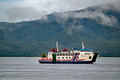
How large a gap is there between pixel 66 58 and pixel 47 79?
76.7m

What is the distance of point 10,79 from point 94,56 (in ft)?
266

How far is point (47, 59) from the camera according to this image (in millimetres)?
176750

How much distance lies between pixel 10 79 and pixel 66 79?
20202 millimetres

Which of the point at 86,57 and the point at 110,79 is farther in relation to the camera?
the point at 86,57

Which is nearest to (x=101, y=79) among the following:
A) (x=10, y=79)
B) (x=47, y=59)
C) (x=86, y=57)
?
(x=10, y=79)

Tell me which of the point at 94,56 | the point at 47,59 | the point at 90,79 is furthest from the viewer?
the point at 47,59

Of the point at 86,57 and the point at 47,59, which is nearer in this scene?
the point at 86,57

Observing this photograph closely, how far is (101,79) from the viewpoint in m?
92.9

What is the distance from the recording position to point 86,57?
16388 centimetres

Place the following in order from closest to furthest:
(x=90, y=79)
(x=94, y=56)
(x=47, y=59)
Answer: (x=90, y=79) < (x=94, y=56) < (x=47, y=59)

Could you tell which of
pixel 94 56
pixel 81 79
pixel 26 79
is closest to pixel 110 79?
pixel 81 79

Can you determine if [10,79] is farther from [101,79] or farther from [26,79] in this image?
[101,79]

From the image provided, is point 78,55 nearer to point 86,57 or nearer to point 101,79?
point 86,57

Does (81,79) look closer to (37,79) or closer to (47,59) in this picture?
(37,79)
